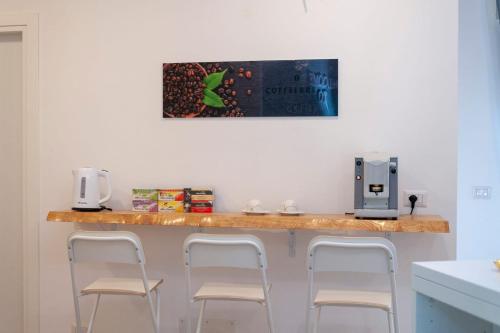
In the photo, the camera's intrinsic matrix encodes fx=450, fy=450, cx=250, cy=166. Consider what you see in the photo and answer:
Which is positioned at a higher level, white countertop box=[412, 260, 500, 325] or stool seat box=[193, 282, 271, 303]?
white countertop box=[412, 260, 500, 325]

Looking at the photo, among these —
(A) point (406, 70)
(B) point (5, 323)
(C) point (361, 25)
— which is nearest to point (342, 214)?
(A) point (406, 70)

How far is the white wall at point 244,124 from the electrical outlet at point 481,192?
1.11 meters

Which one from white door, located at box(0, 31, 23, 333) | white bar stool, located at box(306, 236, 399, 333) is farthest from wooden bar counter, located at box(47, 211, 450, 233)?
white door, located at box(0, 31, 23, 333)

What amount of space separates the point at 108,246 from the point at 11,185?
122 cm

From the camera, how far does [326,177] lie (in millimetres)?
2691

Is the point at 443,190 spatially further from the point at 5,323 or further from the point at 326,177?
the point at 5,323

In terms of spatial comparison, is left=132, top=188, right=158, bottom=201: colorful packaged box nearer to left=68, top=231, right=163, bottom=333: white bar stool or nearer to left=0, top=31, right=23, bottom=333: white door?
left=68, top=231, right=163, bottom=333: white bar stool

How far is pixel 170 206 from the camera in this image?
268 cm

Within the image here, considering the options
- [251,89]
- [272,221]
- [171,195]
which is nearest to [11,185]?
[171,195]

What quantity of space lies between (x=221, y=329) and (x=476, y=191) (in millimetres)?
2231

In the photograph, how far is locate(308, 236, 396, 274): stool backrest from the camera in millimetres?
2006

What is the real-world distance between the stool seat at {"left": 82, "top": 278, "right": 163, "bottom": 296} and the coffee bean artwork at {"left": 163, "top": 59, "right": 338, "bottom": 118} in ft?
3.37

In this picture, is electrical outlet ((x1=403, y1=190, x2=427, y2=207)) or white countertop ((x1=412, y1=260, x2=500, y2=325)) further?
electrical outlet ((x1=403, y1=190, x2=427, y2=207))

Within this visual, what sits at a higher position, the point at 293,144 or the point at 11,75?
the point at 11,75
